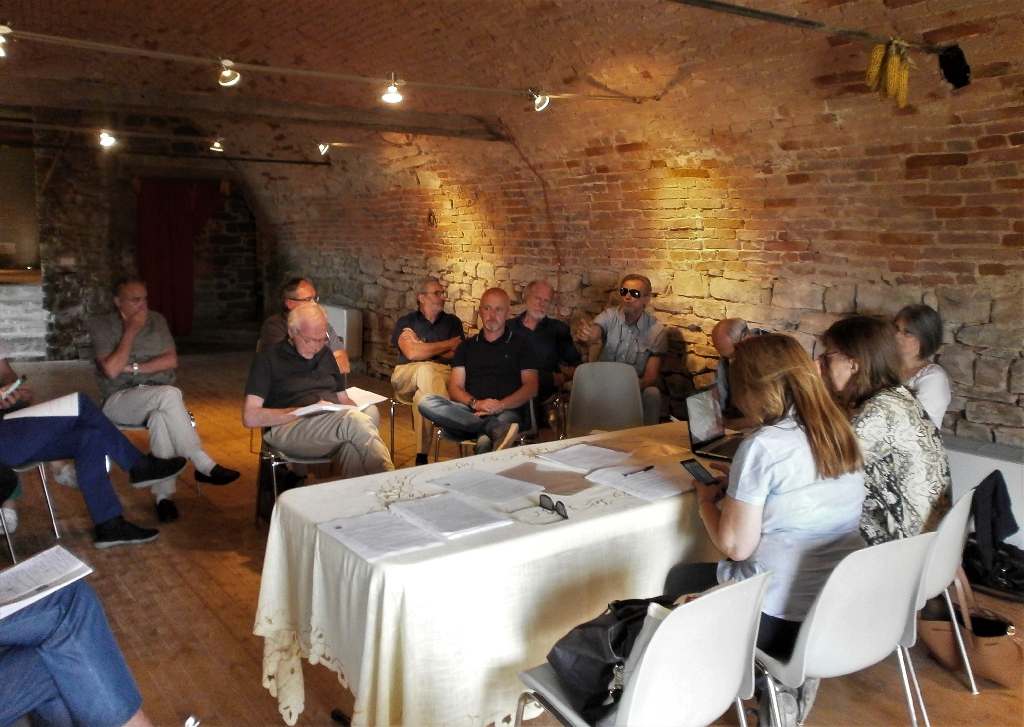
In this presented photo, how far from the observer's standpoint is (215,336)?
11656mm

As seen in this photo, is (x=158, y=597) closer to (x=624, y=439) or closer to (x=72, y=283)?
(x=624, y=439)

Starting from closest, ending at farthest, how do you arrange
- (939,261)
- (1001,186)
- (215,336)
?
1. (1001,186)
2. (939,261)
3. (215,336)

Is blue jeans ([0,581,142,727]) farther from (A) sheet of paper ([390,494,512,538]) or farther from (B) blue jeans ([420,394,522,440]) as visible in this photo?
(B) blue jeans ([420,394,522,440])

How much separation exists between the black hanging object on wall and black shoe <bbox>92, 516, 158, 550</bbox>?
4278 mm

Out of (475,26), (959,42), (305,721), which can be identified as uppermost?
(475,26)

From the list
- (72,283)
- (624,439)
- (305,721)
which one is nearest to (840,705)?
(624,439)

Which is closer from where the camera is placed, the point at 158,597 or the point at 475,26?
the point at 158,597

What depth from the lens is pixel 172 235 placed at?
11.1 m

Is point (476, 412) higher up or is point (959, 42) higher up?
point (959, 42)

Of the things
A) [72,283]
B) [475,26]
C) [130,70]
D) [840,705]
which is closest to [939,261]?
[840,705]

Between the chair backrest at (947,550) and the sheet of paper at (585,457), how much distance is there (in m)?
1.06

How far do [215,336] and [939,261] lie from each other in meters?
9.84

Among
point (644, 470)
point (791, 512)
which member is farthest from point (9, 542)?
point (791, 512)

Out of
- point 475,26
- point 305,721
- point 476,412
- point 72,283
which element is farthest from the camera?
point 72,283
